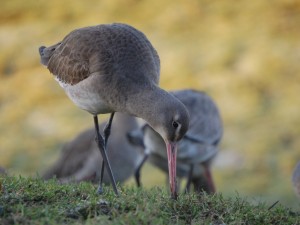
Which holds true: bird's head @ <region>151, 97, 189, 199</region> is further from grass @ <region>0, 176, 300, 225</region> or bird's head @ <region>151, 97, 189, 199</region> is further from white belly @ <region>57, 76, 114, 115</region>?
white belly @ <region>57, 76, 114, 115</region>

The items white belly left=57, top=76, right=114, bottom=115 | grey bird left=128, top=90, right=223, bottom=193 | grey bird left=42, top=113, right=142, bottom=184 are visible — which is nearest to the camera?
white belly left=57, top=76, right=114, bottom=115

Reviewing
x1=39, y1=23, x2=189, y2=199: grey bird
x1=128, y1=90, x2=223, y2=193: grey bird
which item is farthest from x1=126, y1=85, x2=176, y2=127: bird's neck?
x1=128, y1=90, x2=223, y2=193: grey bird

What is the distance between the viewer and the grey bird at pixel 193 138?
42.8 ft

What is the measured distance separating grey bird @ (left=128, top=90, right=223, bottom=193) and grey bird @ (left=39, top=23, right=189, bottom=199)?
12.5ft

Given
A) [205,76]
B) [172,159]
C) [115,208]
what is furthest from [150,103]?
[205,76]

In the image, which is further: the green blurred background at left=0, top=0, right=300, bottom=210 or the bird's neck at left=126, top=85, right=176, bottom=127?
the green blurred background at left=0, top=0, right=300, bottom=210

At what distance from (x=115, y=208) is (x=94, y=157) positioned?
6.33 meters

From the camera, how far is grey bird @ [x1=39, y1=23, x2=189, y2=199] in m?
8.12

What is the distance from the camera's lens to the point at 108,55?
8711 millimetres

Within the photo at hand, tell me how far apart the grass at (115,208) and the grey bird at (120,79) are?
298 millimetres

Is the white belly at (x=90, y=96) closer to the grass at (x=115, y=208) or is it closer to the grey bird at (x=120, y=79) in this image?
the grey bird at (x=120, y=79)

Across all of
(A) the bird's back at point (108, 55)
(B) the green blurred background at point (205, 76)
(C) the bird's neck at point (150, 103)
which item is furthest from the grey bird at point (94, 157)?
(C) the bird's neck at point (150, 103)

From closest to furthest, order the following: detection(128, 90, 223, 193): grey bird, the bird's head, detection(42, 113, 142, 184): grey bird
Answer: the bird's head
detection(128, 90, 223, 193): grey bird
detection(42, 113, 142, 184): grey bird

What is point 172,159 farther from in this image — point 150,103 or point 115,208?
point 115,208
